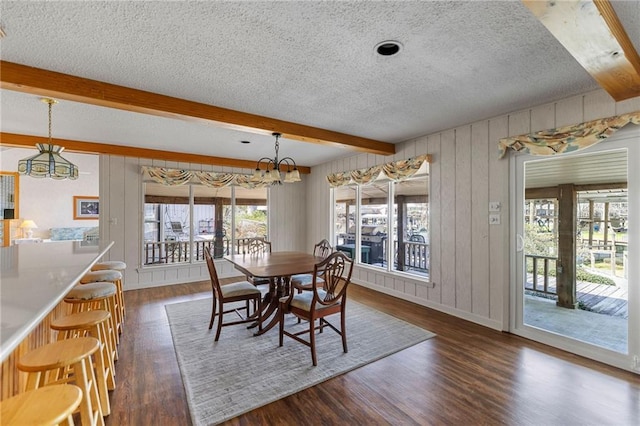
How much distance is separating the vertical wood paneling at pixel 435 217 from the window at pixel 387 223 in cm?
16

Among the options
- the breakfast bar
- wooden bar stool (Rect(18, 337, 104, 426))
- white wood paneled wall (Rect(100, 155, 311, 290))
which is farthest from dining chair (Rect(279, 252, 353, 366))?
white wood paneled wall (Rect(100, 155, 311, 290))

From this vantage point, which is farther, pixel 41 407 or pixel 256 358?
pixel 256 358

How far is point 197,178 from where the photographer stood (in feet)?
18.4

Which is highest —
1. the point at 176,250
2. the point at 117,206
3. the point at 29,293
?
the point at 117,206

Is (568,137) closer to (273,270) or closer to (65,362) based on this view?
(273,270)

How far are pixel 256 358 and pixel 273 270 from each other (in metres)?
0.83

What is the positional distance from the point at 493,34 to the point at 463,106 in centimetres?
129

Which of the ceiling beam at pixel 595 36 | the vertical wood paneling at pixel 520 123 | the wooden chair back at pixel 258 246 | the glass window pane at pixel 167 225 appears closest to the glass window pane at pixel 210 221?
the glass window pane at pixel 167 225

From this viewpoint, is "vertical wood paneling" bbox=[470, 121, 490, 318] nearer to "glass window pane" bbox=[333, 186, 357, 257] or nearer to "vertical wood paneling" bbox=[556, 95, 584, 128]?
"vertical wood paneling" bbox=[556, 95, 584, 128]

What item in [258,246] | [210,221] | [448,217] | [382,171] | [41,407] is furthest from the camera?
[210,221]

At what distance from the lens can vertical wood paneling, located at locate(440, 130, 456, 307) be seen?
3.86m

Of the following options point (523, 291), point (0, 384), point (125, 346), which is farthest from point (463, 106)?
point (125, 346)

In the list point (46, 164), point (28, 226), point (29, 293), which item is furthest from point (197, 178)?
point (28, 226)

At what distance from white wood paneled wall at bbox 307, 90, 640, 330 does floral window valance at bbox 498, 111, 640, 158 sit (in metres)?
0.12
